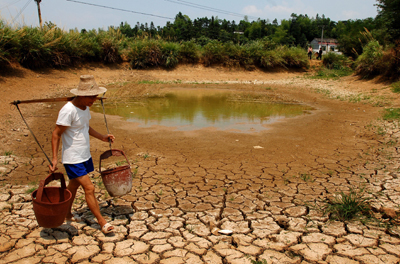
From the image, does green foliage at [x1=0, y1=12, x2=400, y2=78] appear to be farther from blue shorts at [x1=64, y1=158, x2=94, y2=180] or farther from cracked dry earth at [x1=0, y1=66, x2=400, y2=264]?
blue shorts at [x1=64, y1=158, x2=94, y2=180]

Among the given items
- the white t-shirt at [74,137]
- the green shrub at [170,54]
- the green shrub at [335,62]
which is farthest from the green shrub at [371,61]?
the white t-shirt at [74,137]

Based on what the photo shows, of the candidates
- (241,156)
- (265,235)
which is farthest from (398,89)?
(265,235)

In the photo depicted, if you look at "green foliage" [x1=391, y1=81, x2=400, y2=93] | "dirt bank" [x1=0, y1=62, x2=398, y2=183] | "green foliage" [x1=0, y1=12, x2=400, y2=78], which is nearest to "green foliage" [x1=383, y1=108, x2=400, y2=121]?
"dirt bank" [x1=0, y1=62, x2=398, y2=183]

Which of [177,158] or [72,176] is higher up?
[72,176]

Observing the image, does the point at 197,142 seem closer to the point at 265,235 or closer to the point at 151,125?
the point at 151,125

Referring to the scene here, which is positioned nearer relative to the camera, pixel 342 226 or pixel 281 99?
pixel 342 226

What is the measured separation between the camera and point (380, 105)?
11570mm

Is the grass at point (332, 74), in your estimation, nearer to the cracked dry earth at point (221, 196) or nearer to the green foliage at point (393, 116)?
the green foliage at point (393, 116)

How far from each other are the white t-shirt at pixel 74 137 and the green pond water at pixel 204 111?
5.11 metres

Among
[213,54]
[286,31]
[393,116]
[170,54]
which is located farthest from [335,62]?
[286,31]

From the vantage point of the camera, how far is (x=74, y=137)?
3217mm

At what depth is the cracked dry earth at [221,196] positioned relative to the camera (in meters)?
3.13

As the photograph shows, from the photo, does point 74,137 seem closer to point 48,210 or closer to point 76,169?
point 76,169

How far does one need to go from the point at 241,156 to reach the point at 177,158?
124 cm
